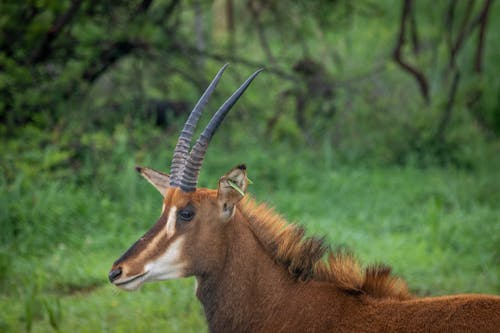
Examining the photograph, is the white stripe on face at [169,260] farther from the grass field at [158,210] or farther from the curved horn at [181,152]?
the grass field at [158,210]

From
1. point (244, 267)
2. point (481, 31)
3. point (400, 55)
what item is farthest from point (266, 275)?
point (481, 31)

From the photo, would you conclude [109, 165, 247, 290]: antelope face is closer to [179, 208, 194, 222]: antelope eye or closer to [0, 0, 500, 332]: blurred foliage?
[179, 208, 194, 222]: antelope eye

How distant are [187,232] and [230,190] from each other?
11.2 inches

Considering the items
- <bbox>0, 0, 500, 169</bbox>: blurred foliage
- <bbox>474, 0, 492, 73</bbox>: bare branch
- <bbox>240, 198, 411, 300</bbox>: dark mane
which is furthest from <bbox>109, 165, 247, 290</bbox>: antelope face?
<bbox>474, 0, 492, 73</bbox>: bare branch

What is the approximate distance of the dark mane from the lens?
390 centimetres

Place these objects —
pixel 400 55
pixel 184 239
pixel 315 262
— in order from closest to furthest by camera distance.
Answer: pixel 184 239
pixel 315 262
pixel 400 55

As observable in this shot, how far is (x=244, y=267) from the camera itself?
396cm

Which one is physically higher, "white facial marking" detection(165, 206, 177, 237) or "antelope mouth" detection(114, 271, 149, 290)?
"white facial marking" detection(165, 206, 177, 237)

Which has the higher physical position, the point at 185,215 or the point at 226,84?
the point at 185,215

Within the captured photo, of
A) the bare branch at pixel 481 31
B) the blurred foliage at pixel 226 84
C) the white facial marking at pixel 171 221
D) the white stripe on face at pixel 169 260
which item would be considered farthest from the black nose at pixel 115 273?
the bare branch at pixel 481 31

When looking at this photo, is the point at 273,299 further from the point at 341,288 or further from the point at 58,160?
the point at 58,160

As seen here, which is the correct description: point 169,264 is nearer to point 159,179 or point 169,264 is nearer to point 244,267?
point 244,267

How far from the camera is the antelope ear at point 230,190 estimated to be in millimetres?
3869

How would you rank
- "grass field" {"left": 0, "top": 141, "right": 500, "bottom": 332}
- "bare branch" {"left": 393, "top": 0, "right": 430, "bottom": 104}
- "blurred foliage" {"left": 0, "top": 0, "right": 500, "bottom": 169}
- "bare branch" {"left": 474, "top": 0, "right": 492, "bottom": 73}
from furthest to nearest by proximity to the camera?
1. "bare branch" {"left": 474, "top": 0, "right": 492, "bottom": 73}
2. "bare branch" {"left": 393, "top": 0, "right": 430, "bottom": 104}
3. "blurred foliage" {"left": 0, "top": 0, "right": 500, "bottom": 169}
4. "grass field" {"left": 0, "top": 141, "right": 500, "bottom": 332}
